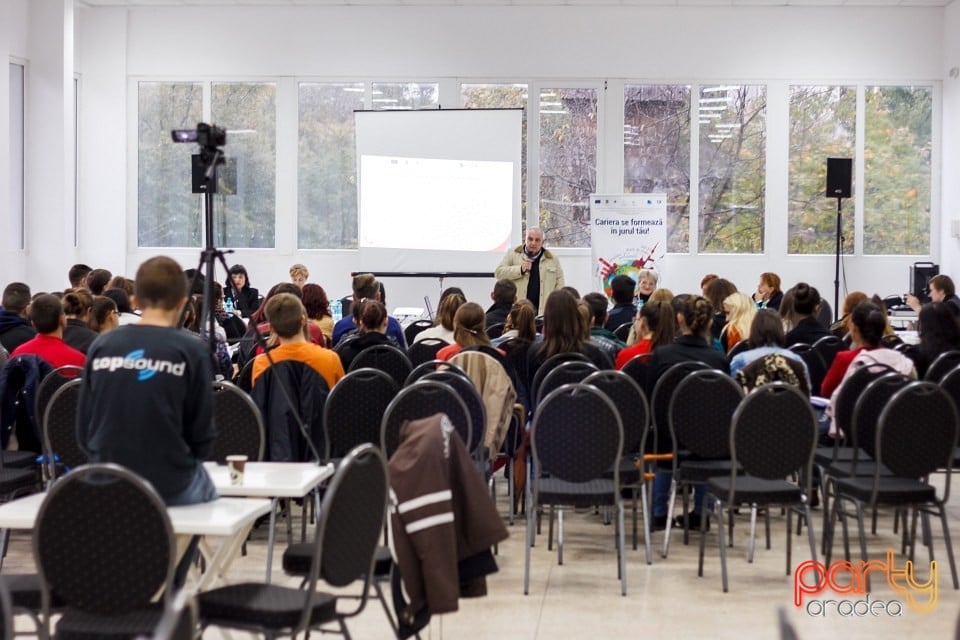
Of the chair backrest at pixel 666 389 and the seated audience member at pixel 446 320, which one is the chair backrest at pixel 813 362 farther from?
the seated audience member at pixel 446 320

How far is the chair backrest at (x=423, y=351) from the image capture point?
22.9 ft

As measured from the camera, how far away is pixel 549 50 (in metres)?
13.7

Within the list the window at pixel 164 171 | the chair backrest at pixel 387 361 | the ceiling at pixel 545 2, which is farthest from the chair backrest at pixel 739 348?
the window at pixel 164 171

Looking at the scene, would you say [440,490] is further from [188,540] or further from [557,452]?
[557,452]

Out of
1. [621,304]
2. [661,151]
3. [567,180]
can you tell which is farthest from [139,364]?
[661,151]

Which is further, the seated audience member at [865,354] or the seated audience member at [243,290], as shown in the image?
the seated audience member at [243,290]

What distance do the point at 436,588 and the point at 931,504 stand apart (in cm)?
265

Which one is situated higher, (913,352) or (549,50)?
(549,50)

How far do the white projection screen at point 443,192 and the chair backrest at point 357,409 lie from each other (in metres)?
7.95

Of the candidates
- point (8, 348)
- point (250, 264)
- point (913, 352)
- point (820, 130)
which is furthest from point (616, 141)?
point (8, 348)

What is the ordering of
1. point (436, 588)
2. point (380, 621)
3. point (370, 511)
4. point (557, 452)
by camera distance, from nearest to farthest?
1. point (370, 511)
2. point (436, 588)
3. point (380, 621)
4. point (557, 452)

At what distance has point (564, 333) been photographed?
6320 mm

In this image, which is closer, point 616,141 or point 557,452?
point 557,452

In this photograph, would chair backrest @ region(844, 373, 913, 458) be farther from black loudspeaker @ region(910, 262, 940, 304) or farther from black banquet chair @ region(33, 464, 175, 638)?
black loudspeaker @ region(910, 262, 940, 304)
